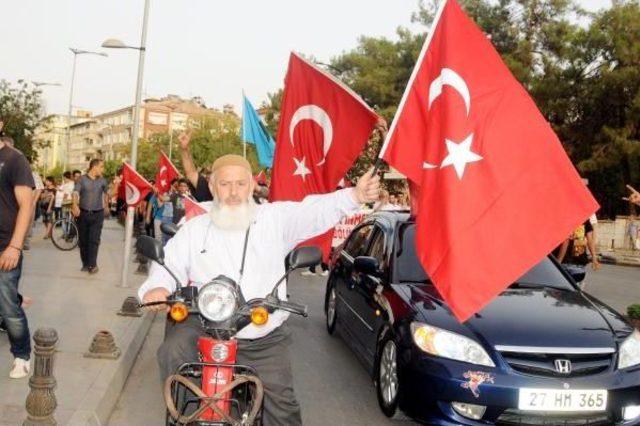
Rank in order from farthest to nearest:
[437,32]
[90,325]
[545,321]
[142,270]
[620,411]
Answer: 1. [142,270]
2. [90,325]
3. [545,321]
4. [620,411]
5. [437,32]

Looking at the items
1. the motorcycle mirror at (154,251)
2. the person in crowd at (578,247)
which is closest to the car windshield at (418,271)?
the motorcycle mirror at (154,251)

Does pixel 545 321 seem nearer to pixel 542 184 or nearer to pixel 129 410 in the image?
pixel 542 184

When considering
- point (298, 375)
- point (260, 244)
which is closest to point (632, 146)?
point (298, 375)

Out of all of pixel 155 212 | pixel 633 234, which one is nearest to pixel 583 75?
pixel 633 234

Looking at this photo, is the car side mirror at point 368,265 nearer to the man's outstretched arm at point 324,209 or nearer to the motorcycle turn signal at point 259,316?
the man's outstretched arm at point 324,209

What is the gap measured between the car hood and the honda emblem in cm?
12

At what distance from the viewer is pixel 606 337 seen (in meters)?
5.25

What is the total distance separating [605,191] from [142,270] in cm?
3142

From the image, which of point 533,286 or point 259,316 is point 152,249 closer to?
point 259,316

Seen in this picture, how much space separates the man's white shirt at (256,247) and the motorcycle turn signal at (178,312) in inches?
13.6

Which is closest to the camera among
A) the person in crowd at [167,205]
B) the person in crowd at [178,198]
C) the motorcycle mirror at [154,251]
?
the motorcycle mirror at [154,251]

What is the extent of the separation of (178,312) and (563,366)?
9.00 ft

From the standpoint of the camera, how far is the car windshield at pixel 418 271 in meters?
6.30

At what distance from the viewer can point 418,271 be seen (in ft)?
20.8
